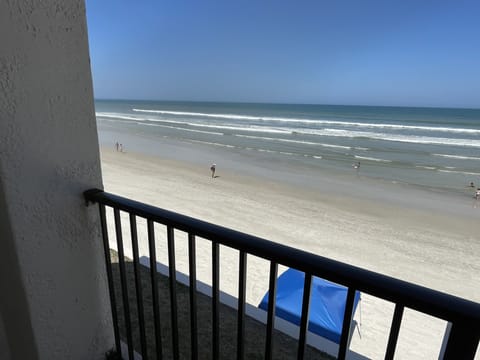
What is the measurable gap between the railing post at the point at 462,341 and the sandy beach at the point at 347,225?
10.2ft

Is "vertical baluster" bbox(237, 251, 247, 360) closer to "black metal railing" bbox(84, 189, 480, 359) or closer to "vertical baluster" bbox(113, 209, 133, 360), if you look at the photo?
"black metal railing" bbox(84, 189, 480, 359)

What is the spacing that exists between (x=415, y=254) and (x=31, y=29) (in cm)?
686

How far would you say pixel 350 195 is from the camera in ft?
31.9

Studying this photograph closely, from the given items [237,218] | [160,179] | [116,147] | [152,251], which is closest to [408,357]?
[152,251]

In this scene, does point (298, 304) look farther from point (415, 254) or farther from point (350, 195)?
point (350, 195)

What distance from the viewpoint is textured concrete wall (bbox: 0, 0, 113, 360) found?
111 centimetres

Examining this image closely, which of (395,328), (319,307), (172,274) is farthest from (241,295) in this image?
(319,307)

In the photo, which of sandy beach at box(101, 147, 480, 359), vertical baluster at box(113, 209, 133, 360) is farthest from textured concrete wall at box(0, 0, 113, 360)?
sandy beach at box(101, 147, 480, 359)

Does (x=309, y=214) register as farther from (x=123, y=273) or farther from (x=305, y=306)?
(x=305, y=306)

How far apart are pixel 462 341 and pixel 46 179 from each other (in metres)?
1.43

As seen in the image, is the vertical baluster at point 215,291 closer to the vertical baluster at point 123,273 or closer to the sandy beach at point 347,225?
the vertical baluster at point 123,273

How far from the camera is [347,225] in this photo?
7.48m

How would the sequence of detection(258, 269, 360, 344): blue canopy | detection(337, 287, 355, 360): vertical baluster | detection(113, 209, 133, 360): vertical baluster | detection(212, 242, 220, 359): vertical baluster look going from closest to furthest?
detection(337, 287, 355, 360): vertical baluster < detection(212, 242, 220, 359): vertical baluster < detection(113, 209, 133, 360): vertical baluster < detection(258, 269, 360, 344): blue canopy

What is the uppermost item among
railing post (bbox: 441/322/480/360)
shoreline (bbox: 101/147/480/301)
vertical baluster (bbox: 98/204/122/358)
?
railing post (bbox: 441/322/480/360)
